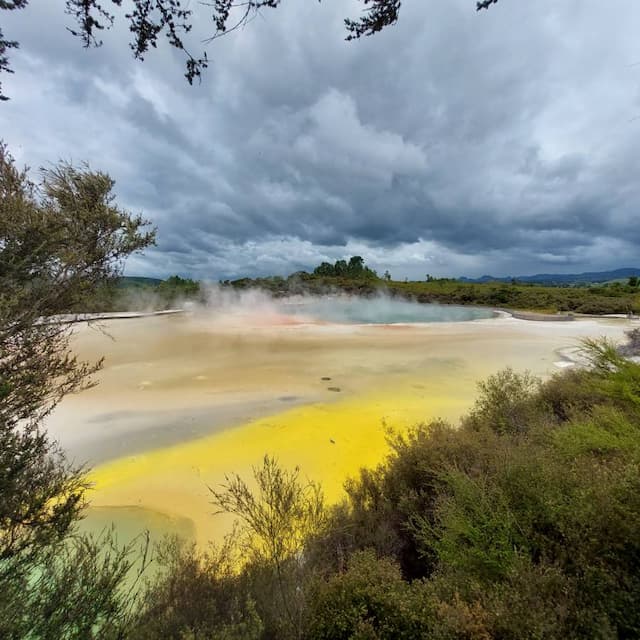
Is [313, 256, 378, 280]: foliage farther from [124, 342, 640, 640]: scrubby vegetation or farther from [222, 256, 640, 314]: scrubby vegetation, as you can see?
[124, 342, 640, 640]: scrubby vegetation

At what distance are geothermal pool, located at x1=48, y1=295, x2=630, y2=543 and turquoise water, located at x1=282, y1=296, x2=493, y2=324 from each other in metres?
19.0

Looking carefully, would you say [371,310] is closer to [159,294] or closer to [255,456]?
[159,294]

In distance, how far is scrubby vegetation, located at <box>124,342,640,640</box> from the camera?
2.26 meters

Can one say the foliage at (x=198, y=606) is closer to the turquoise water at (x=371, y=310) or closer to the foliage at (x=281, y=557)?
the foliage at (x=281, y=557)

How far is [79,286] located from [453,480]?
17.9 feet

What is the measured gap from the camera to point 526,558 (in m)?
2.65

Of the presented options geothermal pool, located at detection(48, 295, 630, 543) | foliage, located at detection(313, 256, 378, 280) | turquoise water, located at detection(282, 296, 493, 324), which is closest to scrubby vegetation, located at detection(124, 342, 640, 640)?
geothermal pool, located at detection(48, 295, 630, 543)

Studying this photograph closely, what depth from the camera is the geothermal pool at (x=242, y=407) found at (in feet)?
20.3

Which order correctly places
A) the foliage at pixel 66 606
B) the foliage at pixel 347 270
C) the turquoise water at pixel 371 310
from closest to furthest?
the foliage at pixel 66 606
the turquoise water at pixel 371 310
the foliage at pixel 347 270

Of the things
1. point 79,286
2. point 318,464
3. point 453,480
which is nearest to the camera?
point 453,480

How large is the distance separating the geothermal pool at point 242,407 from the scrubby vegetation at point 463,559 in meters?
1.85

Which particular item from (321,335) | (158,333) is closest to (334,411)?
(321,335)

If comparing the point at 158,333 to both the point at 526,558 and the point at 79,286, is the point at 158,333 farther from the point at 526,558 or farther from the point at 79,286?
the point at 526,558

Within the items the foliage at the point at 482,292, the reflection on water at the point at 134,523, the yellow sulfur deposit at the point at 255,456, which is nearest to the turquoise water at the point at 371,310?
the foliage at the point at 482,292
